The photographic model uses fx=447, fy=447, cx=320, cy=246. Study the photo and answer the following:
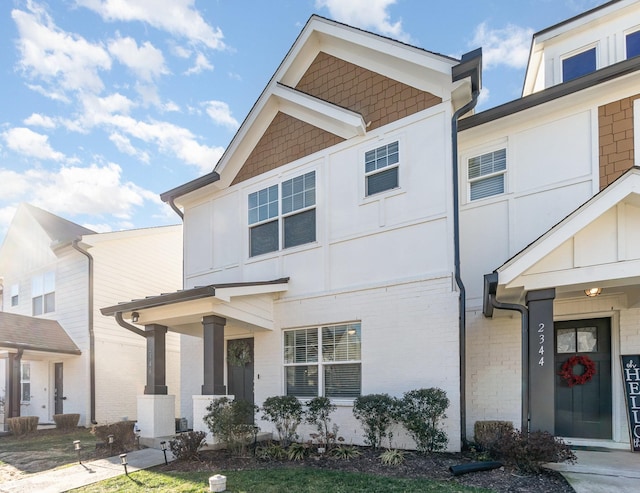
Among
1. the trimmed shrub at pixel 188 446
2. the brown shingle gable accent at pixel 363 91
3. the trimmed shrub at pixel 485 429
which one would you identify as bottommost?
the trimmed shrub at pixel 188 446

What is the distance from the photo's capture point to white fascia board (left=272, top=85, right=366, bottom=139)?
909 cm

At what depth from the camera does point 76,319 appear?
15164 mm

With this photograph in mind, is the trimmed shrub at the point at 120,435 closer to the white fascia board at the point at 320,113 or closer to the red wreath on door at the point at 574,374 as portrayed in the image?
the white fascia board at the point at 320,113

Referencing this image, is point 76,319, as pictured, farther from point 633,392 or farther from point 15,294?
point 633,392

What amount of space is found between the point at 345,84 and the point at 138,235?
1047 centimetres

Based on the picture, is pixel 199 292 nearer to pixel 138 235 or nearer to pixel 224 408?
pixel 224 408

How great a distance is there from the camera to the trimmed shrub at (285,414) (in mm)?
8188

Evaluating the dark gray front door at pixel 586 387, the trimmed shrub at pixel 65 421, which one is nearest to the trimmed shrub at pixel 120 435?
the trimmed shrub at pixel 65 421

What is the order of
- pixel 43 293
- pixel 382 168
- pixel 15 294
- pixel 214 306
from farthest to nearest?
pixel 15 294
pixel 43 293
pixel 382 168
pixel 214 306

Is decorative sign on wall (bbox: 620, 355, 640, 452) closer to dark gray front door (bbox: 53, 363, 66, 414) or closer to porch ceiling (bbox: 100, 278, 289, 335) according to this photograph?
porch ceiling (bbox: 100, 278, 289, 335)

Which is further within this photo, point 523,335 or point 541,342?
point 523,335

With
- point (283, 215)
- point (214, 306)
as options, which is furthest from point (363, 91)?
point (214, 306)

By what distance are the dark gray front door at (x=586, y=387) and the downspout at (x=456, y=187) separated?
5.72 feet

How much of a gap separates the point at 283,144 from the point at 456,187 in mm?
4484
